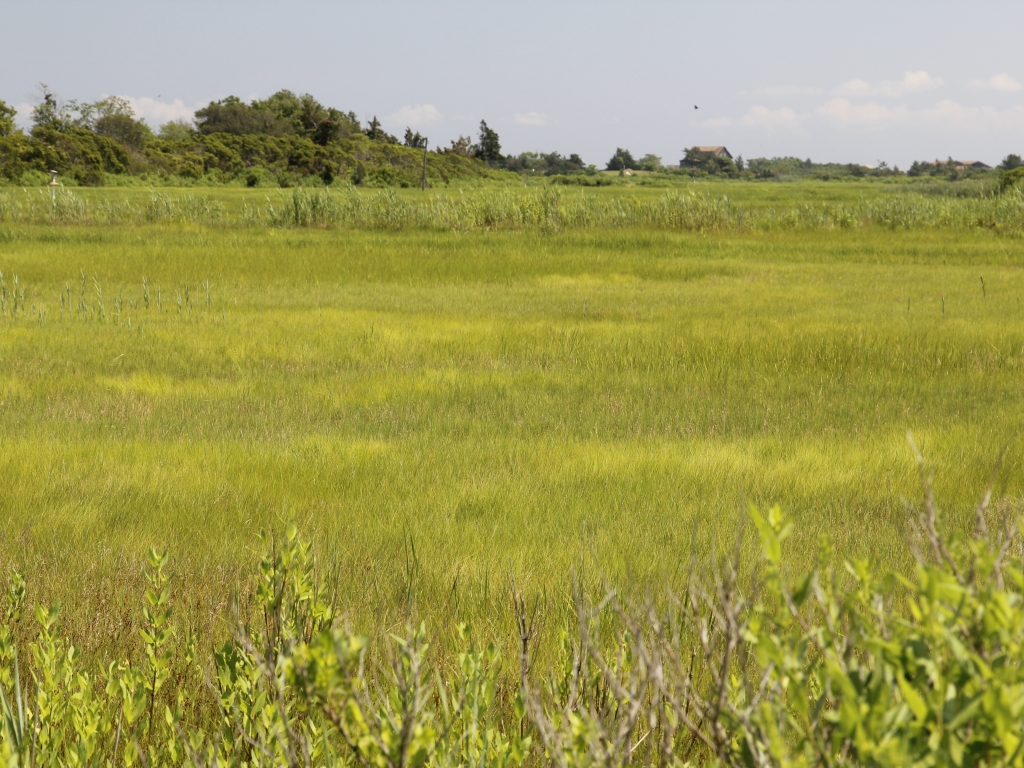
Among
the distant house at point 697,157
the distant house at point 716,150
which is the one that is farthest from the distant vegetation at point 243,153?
the distant house at point 716,150

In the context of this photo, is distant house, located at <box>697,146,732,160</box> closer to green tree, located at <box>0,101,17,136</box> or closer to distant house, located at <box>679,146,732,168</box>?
distant house, located at <box>679,146,732,168</box>

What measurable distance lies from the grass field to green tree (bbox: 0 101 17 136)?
47324 mm

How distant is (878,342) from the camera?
920 cm

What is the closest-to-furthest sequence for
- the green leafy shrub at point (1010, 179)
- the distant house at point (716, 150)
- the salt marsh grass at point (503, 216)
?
the salt marsh grass at point (503, 216) → the green leafy shrub at point (1010, 179) → the distant house at point (716, 150)

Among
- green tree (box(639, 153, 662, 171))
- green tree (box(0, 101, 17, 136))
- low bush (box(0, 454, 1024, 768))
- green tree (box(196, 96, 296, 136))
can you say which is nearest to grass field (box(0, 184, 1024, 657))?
low bush (box(0, 454, 1024, 768))

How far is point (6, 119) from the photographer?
180 feet

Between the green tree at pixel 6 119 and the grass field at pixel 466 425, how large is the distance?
4732 cm

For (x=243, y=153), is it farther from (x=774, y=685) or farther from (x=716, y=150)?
(x=716, y=150)

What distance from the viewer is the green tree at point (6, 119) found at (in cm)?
5456

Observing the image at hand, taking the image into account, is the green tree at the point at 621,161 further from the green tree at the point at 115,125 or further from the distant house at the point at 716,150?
the green tree at the point at 115,125

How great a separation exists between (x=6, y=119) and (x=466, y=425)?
60.0 meters

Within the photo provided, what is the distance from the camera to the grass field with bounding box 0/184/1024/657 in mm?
3600

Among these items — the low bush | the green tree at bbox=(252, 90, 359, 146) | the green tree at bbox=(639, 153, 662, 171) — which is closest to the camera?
the low bush

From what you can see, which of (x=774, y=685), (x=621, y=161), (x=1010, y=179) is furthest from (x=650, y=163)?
(x=774, y=685)
